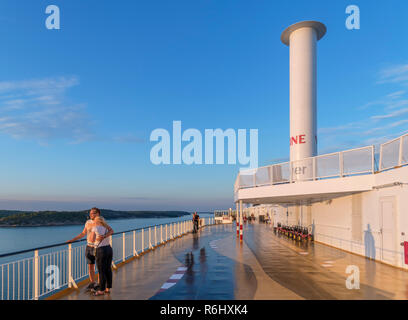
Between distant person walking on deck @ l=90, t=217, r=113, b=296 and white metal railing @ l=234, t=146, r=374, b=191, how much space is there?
10.2 meters

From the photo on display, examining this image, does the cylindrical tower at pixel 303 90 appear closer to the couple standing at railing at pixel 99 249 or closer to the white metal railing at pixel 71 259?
the white metal railing at pixel 71 259

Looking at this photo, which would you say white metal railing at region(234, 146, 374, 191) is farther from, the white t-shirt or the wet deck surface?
the white t-shirt

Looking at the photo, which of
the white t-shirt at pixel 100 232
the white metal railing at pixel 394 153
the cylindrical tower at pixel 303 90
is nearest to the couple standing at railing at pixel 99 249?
the white t-shirt at pixel 100 232

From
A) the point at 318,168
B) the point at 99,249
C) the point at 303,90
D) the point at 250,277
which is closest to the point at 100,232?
the point at 99,249

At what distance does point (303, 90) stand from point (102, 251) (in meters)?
18.4

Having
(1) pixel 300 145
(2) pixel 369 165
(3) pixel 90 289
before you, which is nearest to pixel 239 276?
(3) pixel 90 289

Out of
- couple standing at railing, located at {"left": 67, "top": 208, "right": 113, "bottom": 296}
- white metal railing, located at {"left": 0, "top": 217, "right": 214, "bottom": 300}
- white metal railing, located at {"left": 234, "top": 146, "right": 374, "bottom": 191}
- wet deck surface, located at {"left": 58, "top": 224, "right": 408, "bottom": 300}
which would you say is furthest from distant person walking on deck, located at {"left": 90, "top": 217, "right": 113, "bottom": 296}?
white metal railing, located at {"left": 234, "top": 146, "right": 374, "bottom": 191}

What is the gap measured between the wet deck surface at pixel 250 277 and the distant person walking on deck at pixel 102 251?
0.30 metres

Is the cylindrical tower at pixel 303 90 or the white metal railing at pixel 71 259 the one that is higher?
the cylindrical tower at pixel 303 90

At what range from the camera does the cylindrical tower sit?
20.6 meters

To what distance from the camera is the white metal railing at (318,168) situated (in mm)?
12180

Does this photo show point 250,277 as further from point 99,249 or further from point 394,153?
point 394,153

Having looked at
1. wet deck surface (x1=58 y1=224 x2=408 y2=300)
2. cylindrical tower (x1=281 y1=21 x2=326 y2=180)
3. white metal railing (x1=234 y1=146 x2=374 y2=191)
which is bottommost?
wet deck surface (x1=58 y1=224 x2=408 y2=300)
